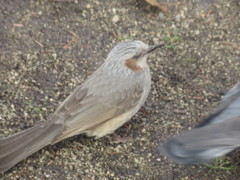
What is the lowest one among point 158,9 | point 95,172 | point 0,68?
point 95,172

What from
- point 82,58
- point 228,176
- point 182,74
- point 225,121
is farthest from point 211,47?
point 225,121

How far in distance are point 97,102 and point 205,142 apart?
1716 mm

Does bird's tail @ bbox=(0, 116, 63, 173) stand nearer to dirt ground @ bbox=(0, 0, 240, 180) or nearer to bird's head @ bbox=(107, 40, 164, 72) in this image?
dirt ground @ bbox=(0, 0, 240, 180)

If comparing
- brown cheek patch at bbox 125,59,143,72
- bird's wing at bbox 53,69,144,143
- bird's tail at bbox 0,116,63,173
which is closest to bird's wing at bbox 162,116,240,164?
bird's wing at bbox 53,69,144,143

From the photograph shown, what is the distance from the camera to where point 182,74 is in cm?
666

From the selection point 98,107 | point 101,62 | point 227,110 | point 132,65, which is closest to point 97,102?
point 98,107

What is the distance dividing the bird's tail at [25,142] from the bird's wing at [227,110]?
5.61ft

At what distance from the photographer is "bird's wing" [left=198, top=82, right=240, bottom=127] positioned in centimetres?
457

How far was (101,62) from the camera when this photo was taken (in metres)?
6.78

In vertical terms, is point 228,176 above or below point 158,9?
below

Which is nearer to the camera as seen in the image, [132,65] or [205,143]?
[205,143]

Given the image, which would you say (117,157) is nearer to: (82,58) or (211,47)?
(82,58)

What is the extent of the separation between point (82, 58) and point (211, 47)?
202cm

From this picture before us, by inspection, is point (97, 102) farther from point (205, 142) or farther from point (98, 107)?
point (205, 142)
